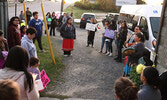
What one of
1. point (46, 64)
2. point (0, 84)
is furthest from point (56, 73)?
point (0, 84)

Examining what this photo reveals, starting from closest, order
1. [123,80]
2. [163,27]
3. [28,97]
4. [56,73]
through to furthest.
Result: 1. [123,80]
2. [28,97]
3. [163,27]
4. [56,73]

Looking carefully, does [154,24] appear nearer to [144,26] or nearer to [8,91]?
[144,26]

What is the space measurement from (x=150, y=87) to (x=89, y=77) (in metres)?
3.93

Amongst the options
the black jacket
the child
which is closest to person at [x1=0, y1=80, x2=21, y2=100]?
the child

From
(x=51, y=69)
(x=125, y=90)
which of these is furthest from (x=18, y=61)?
(x=51, y=69)

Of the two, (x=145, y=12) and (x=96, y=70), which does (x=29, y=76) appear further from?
(x=145, y=12)

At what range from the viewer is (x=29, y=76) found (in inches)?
99.9

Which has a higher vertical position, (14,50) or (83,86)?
(14,50)

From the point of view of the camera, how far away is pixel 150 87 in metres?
2.69

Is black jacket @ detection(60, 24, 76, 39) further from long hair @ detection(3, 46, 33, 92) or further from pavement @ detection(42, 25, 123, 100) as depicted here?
long hair @ detection(3, 46, 33, 92)

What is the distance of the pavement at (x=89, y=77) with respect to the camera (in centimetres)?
525

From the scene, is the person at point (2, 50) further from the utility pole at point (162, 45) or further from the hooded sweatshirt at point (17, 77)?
the utility pole at point (162, 45)

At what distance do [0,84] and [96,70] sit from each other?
5697 mm

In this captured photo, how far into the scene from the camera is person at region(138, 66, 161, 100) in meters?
2.62
